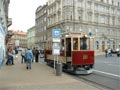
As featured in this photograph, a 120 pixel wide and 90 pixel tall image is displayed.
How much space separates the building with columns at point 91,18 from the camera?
7950 centimetres

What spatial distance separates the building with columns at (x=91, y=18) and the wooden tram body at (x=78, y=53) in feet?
173

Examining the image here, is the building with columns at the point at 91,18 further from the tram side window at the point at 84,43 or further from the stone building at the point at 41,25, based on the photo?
the tram side window at the point at 84,43

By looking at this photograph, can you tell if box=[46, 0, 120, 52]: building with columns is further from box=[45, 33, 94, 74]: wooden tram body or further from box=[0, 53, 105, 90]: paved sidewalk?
box=[0, 53, 105, 90]: paved sidewalk

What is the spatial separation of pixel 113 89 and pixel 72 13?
67062 mm

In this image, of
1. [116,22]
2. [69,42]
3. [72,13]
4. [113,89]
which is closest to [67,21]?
[72,13]

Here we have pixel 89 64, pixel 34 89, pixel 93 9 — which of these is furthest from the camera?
pixel 93 9

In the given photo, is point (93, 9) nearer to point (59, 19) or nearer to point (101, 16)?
point (101, 16)

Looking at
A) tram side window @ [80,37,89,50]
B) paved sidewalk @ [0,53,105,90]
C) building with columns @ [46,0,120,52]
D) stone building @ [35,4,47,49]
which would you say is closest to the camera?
paved sidewalk @ [0,53,105,90]

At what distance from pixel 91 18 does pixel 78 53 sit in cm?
6527

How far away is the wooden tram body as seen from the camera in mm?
20234

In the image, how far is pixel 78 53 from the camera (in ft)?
66.4

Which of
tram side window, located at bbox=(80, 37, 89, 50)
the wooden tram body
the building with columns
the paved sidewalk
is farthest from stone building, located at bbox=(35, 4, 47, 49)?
the paved sidewalk

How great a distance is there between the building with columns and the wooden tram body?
173ft

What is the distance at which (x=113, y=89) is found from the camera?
1291 centimetres
